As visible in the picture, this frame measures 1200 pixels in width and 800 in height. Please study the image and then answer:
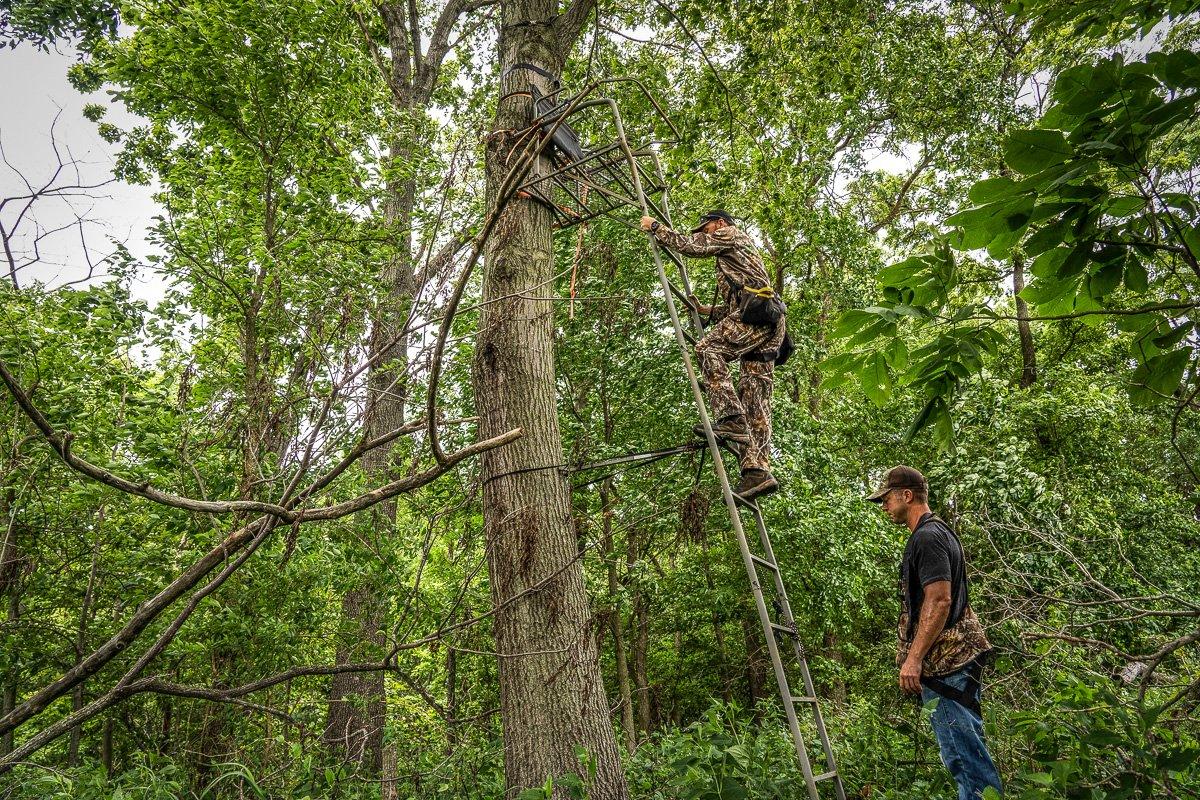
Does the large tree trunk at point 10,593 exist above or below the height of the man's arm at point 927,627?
above

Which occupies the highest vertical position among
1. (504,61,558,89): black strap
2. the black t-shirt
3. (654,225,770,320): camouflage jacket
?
(504,61,558,89): black strap

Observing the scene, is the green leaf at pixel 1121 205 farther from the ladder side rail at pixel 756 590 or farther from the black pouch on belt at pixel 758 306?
the black pouch on belt at pixel 758 306

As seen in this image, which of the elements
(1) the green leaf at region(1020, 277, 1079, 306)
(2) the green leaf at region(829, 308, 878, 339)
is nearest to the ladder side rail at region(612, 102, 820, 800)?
(2) the green leaf at region(829, 308, 878, 339)

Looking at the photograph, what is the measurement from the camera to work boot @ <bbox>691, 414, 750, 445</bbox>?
3961mm

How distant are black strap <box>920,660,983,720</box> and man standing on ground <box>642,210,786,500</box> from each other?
1445 mm

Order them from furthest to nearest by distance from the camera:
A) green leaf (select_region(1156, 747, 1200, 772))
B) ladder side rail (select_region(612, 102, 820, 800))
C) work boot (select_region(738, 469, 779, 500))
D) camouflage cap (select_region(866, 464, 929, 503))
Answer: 1. work boot (select_region(738, 469, 779, 500))
2. camouflage cap (select_region(866, 464, 929, 503))
3. ladder side rail (select_region(612, 102, 820, 800))
4. green leaf (select_region(1156, 747, 1200, 772))

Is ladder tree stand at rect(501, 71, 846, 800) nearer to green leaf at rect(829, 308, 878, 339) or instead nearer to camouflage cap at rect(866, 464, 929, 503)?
camouflage cap at rect(866, 464, 929, 503)

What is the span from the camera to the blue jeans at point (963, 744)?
3.04 metres

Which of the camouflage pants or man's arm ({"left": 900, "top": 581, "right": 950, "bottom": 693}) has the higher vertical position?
the camouflage pants

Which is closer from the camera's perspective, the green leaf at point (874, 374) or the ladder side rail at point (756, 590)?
the green leaf at point (874, 374)

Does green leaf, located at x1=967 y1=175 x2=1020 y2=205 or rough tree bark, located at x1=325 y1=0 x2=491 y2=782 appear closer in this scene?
green leaf, located at x1=967 y1=175 x2=1020 y2=205

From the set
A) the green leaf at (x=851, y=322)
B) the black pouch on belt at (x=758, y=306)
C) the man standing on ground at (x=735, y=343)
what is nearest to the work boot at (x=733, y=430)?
the man standing on ground at (x=735, y=343)

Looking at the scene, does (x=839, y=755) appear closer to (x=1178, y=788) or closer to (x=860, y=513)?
(x=1178, y=788)

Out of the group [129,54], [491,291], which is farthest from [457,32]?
[491,291]
